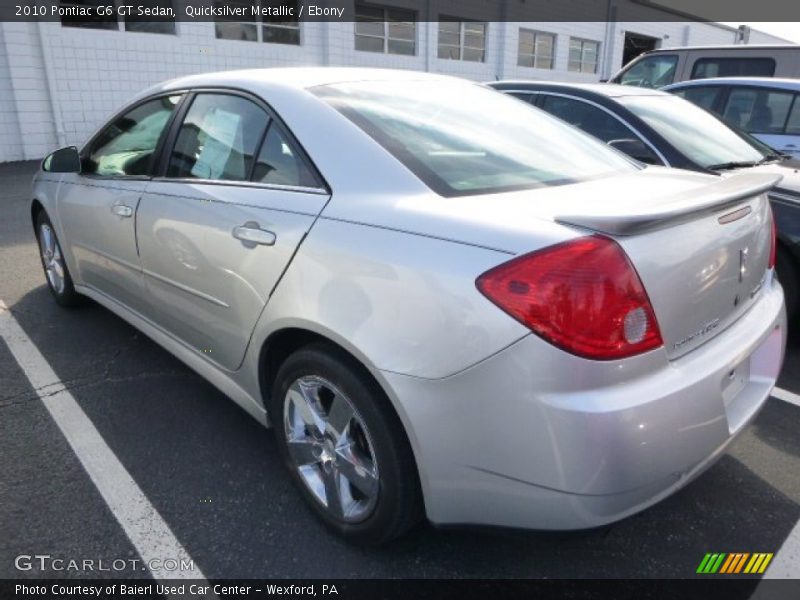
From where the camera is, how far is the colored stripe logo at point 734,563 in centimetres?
204

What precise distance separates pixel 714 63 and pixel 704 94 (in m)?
2.37

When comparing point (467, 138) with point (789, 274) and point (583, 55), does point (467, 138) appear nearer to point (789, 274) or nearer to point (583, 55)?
point (789, 274)

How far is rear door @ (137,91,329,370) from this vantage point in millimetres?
2158

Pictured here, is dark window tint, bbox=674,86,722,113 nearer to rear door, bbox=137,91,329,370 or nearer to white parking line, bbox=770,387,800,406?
white parking line, bbox=770,387,800,406

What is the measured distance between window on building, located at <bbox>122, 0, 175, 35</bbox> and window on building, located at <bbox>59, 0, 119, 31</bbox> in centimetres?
30

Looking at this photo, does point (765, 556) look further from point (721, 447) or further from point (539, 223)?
point (539, 223)

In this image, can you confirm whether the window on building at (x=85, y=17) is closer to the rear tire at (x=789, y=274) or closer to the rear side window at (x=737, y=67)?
the rear side window at (x=737, y=67)

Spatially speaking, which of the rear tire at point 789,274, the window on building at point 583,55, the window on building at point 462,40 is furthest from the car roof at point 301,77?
the window on building at point 583,55

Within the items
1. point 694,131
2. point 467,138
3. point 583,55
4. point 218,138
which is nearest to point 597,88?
point 694,131

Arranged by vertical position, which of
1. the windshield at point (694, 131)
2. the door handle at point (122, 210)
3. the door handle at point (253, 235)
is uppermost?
the windshield at point (694, 131)

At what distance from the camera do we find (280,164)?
90.4 inches

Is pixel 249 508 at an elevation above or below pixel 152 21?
below

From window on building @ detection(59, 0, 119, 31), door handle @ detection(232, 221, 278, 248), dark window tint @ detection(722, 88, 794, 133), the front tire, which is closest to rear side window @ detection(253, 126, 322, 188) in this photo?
door handle @ detection(232, 221, 278, 248)

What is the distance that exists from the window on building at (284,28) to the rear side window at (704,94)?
11.3 m
